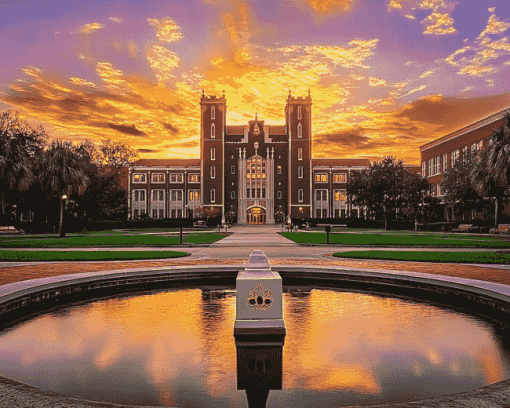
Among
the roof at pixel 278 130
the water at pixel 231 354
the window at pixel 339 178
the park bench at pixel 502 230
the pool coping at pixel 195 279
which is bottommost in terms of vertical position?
the water at pixel 231 354

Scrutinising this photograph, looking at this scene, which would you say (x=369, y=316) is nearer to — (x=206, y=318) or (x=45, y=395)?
(x=206, y=318)

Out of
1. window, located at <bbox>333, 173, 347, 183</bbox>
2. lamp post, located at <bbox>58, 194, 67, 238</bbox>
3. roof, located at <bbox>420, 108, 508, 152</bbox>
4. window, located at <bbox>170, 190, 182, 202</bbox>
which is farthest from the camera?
window, located at <bbox>170, 190, 182, 202</bbox>

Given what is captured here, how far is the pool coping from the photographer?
4.58 metres

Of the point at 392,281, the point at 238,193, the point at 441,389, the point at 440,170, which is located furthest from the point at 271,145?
the point at 441,389

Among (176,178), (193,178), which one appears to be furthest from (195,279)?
(176,178)

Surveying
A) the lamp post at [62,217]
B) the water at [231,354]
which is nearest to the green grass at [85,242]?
the lamp post at [62,217]

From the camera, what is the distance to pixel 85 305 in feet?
35.7

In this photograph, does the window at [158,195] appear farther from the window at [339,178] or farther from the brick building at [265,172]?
the window at [339,178]

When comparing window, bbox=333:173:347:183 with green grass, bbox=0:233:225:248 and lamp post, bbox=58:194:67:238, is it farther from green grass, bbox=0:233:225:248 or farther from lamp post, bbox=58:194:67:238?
green grass, bbox=0:233:225:248

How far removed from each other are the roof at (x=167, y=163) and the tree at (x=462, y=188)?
227 feet

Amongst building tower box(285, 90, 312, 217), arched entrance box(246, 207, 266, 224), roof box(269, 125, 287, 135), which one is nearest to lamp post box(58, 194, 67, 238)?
arched entrance box(246, 207, 266, 224)

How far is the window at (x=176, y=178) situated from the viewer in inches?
4579

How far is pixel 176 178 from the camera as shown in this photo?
4582 inches

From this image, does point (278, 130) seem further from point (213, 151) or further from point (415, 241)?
point (415, 241)
